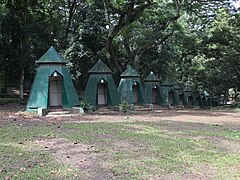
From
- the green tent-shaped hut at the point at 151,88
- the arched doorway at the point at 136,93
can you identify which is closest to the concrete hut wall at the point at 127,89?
the arched doorway at the point at 136,93

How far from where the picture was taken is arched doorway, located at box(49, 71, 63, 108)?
16.2 m

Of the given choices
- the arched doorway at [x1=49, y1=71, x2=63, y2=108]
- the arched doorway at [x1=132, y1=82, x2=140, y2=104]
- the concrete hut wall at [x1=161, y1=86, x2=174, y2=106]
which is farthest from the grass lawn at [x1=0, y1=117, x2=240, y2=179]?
the concrete hut wall at [x1=161, y1=86, x2=174, y2=106]

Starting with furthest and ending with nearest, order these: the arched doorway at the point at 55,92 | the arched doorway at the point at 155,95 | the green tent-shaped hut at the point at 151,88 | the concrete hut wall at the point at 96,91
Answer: the arched doorway at the point at 155,95, the green tent-shaped hut at the point at 151,88, the concrete hut wall at the point at 96,91, the arched doorway at the point at 55,92

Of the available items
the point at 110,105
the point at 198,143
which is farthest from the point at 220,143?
the point at 110,105

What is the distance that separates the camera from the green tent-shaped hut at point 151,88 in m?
23.3

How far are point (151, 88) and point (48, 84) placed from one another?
10182 millimetres

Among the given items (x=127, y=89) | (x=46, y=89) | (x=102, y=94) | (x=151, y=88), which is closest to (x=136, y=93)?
(x=127, y=89)

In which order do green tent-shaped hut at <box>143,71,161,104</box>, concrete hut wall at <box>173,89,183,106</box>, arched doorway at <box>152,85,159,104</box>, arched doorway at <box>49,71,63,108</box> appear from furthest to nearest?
concrete hut wall at <box>173,89,183,106</box> < arched doorway at <box>152,85,159,104</box> < green tent-shaped hut at <box>143,71,161,104</box> < arched doorway at <box>49,71,63,108</box>

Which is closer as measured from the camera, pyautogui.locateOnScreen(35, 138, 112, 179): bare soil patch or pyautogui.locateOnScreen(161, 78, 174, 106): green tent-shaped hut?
pyautogui.locateOnScreen(35, 138, 112, 179): bare soil patch

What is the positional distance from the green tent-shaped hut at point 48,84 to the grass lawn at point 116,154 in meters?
5.67

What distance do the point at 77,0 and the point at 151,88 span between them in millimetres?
9494

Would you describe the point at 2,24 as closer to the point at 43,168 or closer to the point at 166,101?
the point at 166,101

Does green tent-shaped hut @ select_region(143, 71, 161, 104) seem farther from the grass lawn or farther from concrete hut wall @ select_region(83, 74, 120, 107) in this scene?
the grass lawn

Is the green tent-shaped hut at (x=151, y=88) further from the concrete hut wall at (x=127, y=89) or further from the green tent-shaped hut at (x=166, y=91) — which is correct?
the concrete hut wall at (x=127, y=89)
